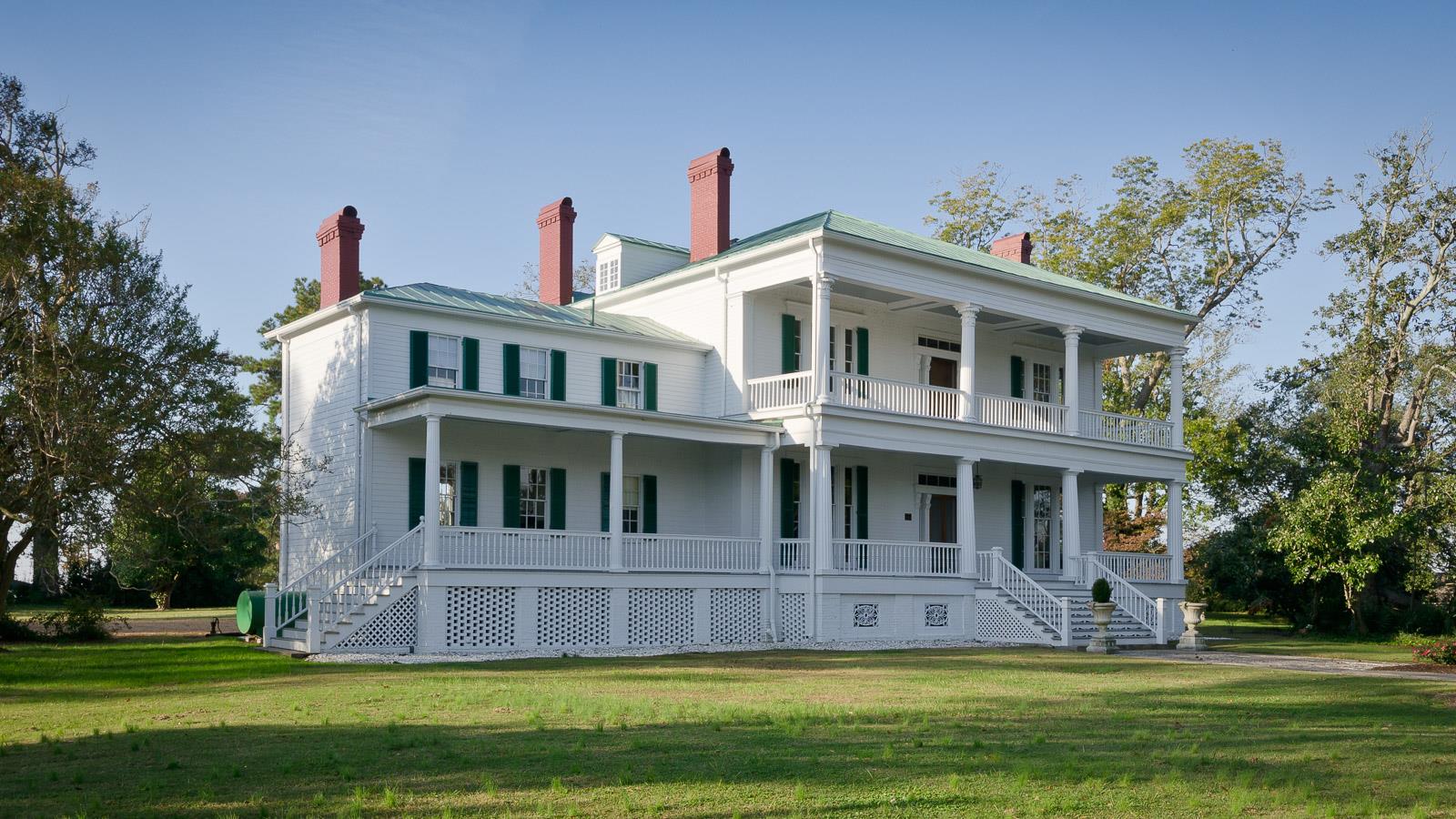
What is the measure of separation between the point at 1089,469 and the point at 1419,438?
38.3 ft

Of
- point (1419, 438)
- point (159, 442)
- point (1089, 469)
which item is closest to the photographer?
point (159, 442)

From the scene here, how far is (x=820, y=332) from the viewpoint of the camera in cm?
2561

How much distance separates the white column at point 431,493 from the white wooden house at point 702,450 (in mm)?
45

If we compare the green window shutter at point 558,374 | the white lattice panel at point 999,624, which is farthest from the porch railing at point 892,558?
the green window shutter at point 558,374

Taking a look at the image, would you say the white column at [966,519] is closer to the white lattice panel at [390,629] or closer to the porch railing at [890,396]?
the porch railing at [890,396]

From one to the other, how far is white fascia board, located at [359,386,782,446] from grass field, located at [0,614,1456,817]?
5.60 metres

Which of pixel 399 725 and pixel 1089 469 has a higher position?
pixel 1089 469

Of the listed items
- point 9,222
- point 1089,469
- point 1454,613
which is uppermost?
point 9,222

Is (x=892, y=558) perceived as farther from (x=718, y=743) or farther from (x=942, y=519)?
(x=718, y=743)

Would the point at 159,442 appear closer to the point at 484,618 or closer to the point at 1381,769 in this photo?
the point at 484,618

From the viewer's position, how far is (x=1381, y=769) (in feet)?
32.0

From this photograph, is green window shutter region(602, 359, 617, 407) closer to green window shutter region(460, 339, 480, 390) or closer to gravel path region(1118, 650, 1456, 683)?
green window shutter region(460, 339, 480, 390)

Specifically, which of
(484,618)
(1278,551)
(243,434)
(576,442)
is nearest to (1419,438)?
(1278,551)

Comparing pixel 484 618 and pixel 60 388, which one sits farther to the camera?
pixel 484 618
